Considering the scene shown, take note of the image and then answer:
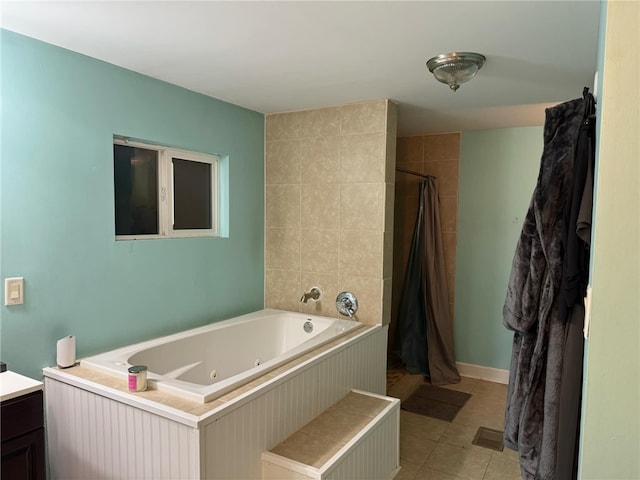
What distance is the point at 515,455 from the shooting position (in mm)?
2711

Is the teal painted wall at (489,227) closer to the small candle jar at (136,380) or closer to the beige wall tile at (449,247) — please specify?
the beige wall tile at (449,247)

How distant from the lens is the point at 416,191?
412cm

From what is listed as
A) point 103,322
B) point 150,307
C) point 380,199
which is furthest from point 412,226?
point 103,322

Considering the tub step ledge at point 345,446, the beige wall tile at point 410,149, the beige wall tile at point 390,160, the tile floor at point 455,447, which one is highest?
the beige wall tile at point 410,149

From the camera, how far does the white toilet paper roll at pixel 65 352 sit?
2016mm

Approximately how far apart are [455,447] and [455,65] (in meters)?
2.30

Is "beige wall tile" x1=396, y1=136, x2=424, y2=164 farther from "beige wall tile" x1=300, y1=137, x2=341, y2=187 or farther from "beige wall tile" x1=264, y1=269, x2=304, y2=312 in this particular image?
"beige wall tile" x1=264, y1=269, x2=304, y2=312

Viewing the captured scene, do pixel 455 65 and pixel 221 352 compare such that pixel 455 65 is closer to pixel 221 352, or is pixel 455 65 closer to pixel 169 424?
pixel 169 424

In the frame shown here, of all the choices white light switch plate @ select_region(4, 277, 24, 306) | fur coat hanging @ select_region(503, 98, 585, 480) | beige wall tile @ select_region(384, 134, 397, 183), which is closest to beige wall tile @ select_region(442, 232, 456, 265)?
beige wall tile @ select_region(384, 134, 397, 183)

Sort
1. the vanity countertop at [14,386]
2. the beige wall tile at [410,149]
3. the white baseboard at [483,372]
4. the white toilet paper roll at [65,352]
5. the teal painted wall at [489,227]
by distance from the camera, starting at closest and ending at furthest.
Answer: the vanity countertop at [14,386]
the white toilet paper roll at [65,352]
the teal painted wall at [489,227]
the white baseboard at [483,372]
the beige wall tile at [410,149]

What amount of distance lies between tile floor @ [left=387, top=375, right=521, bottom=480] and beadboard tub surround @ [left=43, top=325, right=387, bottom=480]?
2.65 feet

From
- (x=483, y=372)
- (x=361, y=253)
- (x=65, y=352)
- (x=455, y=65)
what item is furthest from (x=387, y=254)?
(x=65, y=352)

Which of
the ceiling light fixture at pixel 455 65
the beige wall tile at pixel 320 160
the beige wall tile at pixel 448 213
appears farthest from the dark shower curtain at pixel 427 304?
the ceiling light fixture at pixel 455 65

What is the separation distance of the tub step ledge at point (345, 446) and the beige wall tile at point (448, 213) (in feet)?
6.48
